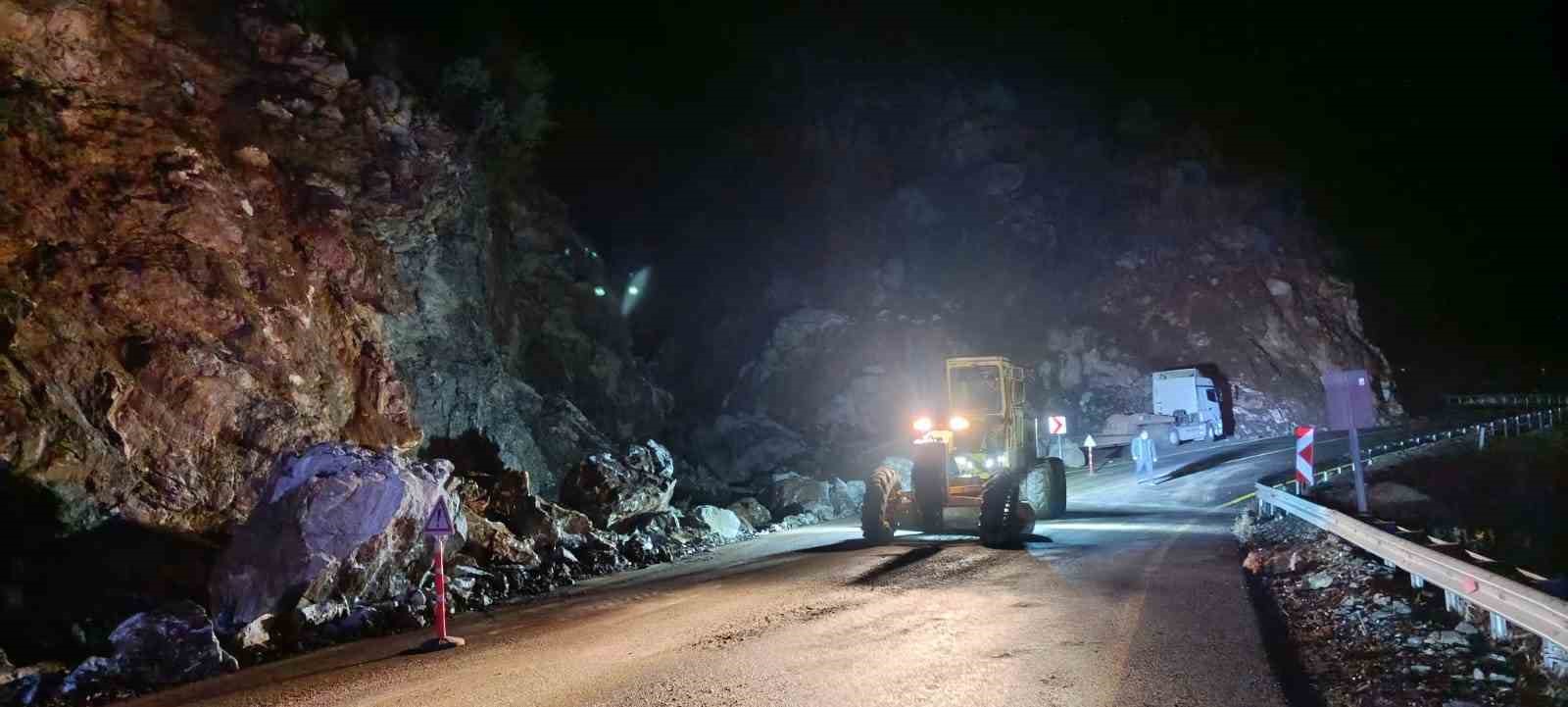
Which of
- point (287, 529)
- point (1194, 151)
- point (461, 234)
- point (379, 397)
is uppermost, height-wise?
point (1194, 151)

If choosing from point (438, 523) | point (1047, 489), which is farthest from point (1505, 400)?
point (438, 523)

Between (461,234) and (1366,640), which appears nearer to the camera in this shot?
(1366,640)

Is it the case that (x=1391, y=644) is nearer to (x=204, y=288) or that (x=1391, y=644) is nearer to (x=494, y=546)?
(x=494, y=546)

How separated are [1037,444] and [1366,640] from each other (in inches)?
476

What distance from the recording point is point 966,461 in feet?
55.9

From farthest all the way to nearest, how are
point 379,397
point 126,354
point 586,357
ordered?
point 586,357, point 379,397, point 126,354

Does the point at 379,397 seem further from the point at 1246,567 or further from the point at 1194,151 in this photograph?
the point at 1194,151

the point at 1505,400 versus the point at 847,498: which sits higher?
the point at 1505,400

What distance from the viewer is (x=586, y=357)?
3294 centimetres

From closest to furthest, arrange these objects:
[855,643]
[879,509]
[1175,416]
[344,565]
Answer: [855,643]
[344,565]
[879,509]
[1175,416]

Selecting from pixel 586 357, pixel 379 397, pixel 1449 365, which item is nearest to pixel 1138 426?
pixel 586 357

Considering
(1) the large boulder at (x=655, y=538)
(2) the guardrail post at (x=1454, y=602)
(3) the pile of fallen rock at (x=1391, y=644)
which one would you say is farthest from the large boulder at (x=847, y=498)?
(2) the guardrail post at (x=1454, y=602)

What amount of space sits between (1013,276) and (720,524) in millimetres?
31615

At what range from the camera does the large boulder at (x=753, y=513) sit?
78.1ft
